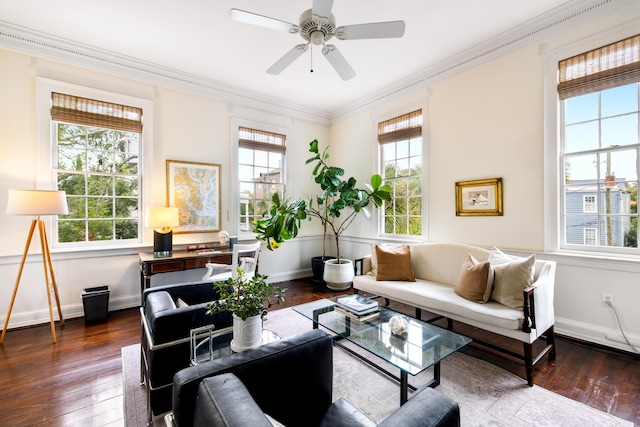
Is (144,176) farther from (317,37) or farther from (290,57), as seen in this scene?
(317,37)

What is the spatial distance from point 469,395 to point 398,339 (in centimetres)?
63

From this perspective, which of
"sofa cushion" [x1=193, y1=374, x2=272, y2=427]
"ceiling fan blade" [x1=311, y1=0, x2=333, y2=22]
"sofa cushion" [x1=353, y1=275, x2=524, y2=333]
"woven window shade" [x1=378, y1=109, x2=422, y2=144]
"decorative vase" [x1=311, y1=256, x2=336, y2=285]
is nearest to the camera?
"sofa cushion" [x1=193, y1=374, x2=272, y2=427]

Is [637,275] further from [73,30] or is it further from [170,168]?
[73,30]

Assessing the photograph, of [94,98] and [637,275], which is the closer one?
[637,275]

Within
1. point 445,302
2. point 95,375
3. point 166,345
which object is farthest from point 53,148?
point 445,302

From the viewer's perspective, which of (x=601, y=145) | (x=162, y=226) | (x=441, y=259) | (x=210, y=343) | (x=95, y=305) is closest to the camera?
(x=210, y=343)

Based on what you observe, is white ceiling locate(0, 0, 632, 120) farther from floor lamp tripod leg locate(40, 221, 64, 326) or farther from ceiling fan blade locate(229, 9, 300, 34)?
floor lamp tripod leg locate(40, 221, 64, 326)

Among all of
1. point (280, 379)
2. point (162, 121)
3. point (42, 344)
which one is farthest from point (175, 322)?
point (162, 121)

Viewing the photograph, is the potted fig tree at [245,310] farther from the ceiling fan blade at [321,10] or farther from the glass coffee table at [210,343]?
the ceiling fan blade at [321,10]

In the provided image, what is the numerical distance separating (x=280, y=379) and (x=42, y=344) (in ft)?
9.85

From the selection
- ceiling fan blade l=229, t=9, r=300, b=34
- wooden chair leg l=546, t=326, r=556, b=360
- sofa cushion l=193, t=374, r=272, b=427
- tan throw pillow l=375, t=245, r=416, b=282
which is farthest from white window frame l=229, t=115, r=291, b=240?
wooden chair leg l=546, t=326, r=556, b=360

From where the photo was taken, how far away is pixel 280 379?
121 centimetres

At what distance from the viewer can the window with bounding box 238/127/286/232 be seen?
473cm

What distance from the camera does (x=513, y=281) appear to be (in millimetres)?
2443
